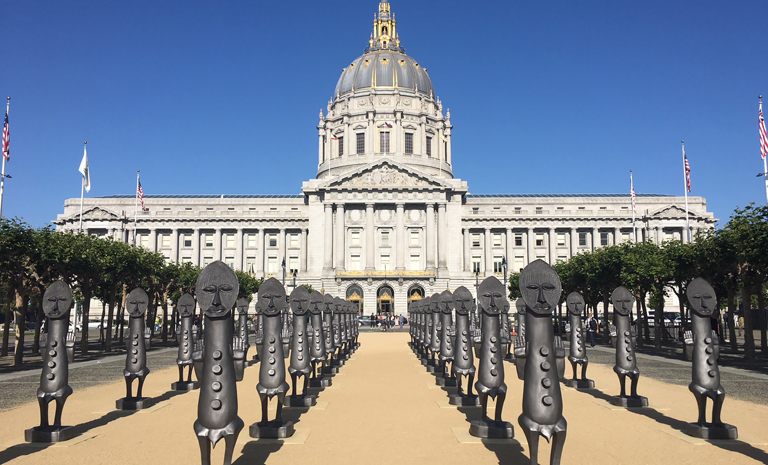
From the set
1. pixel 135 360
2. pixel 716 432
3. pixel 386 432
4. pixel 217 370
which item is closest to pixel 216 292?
pixel 217 370

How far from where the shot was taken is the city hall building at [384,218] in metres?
96.8

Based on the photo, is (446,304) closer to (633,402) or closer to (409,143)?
(633,402)

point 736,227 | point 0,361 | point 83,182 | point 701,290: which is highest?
point 83,182

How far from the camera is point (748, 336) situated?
95.9ft

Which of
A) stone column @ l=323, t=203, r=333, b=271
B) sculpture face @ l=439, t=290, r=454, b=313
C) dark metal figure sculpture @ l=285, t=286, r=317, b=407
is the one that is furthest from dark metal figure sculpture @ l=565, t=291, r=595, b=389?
stone column @ l=323, t=203, r=333, b=271

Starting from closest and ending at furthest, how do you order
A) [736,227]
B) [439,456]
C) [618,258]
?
[439,456] → [736,227] → [618,258]

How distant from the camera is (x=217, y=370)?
32.3 feet

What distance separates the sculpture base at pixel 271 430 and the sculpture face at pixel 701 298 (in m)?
9.09

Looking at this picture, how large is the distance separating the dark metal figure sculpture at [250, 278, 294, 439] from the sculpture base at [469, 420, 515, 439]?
4.08m

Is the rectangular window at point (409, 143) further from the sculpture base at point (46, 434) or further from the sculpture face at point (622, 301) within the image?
the sculpture base at point (46, 434)

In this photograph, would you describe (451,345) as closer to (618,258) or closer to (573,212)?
(618,258)

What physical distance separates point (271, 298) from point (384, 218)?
277 ft

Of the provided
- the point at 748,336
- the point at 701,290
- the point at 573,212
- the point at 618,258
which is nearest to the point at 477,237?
the point at 573,212

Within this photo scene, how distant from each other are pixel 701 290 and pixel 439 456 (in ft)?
22.3
